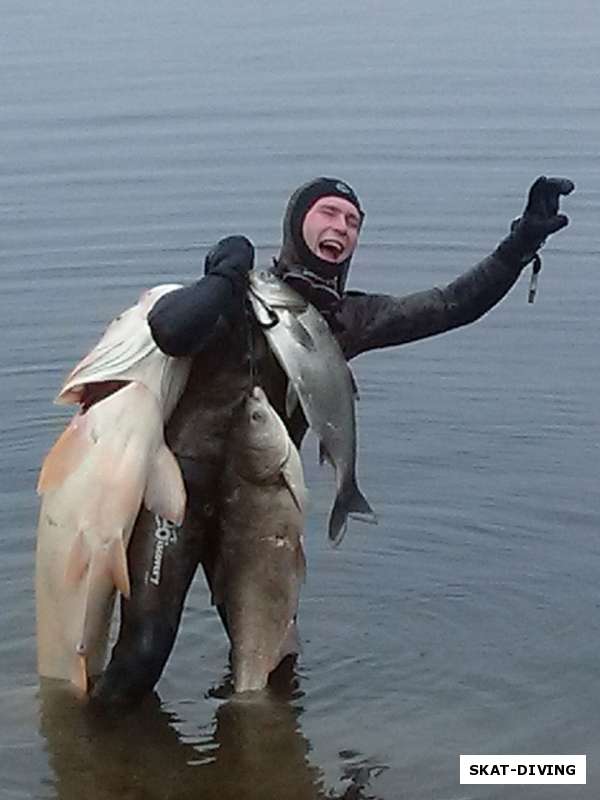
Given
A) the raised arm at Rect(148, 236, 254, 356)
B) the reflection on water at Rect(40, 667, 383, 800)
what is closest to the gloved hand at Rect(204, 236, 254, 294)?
the raised arm at Rect(148, 236, 254, 356)

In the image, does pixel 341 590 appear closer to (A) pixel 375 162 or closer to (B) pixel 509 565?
(B) pixel 509 565

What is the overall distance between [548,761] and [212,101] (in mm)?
13316

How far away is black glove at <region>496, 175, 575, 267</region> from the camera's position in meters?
6.09

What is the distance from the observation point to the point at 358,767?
6176mm

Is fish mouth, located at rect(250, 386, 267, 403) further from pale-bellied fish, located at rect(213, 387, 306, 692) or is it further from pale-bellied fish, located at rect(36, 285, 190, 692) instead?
pale-bellied fish, located at rect(36, 285, 190, 692)

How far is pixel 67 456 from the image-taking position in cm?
587

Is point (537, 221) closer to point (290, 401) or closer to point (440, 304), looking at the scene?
point (440, 304)

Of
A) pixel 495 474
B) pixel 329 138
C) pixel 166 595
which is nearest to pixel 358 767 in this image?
pixel 166 595

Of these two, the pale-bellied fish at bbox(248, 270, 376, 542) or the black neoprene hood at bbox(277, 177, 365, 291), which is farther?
the black neoprene hood at bbox(277, 177, 365, 291)

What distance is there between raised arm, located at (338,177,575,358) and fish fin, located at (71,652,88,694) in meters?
1.48

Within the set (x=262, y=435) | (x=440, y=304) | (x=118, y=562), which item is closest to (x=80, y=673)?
(x=118, y=562)

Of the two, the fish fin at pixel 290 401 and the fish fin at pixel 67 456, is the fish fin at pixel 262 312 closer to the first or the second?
the fish fin at pixel 290 401

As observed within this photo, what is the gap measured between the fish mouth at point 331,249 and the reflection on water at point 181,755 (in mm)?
1752

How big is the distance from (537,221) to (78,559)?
2016 mm
